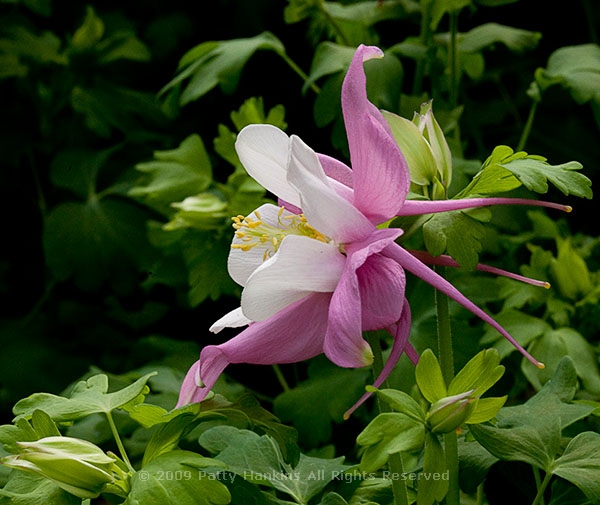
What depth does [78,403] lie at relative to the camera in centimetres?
52

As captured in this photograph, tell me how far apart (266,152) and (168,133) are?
39.6 inches

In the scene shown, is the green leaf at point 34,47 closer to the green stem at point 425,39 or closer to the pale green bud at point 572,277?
the green stem at point 425,39

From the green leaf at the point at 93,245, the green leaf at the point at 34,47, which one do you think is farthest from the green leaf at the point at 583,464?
the green leaf at the point at 34,47

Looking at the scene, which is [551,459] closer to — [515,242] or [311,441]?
[311,441]

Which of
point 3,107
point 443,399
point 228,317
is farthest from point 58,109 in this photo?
point 443,399

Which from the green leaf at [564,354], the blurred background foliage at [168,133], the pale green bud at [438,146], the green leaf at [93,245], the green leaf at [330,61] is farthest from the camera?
the green leaf at [93,245]

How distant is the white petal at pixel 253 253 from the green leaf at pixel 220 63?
0.57 metres

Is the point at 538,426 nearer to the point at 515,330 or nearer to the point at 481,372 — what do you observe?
the point at 481,372

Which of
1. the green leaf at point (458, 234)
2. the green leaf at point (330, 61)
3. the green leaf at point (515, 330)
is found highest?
the green leaf at point (458, 234)

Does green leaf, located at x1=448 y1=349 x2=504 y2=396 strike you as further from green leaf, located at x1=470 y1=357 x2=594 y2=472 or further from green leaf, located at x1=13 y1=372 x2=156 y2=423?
green leaf, located at x1=13 y1=372 x2=156 y2=423

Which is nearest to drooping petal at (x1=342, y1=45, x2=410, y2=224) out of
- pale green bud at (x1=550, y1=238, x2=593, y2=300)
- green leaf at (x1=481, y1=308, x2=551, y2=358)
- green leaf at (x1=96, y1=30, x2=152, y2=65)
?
green leaf at (x1=481, y1=308, x2=551, y2=358)

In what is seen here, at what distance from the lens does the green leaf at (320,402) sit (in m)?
0.88

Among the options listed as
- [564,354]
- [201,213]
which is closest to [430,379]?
[564,354]

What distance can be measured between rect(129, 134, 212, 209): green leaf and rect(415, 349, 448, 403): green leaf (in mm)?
633
